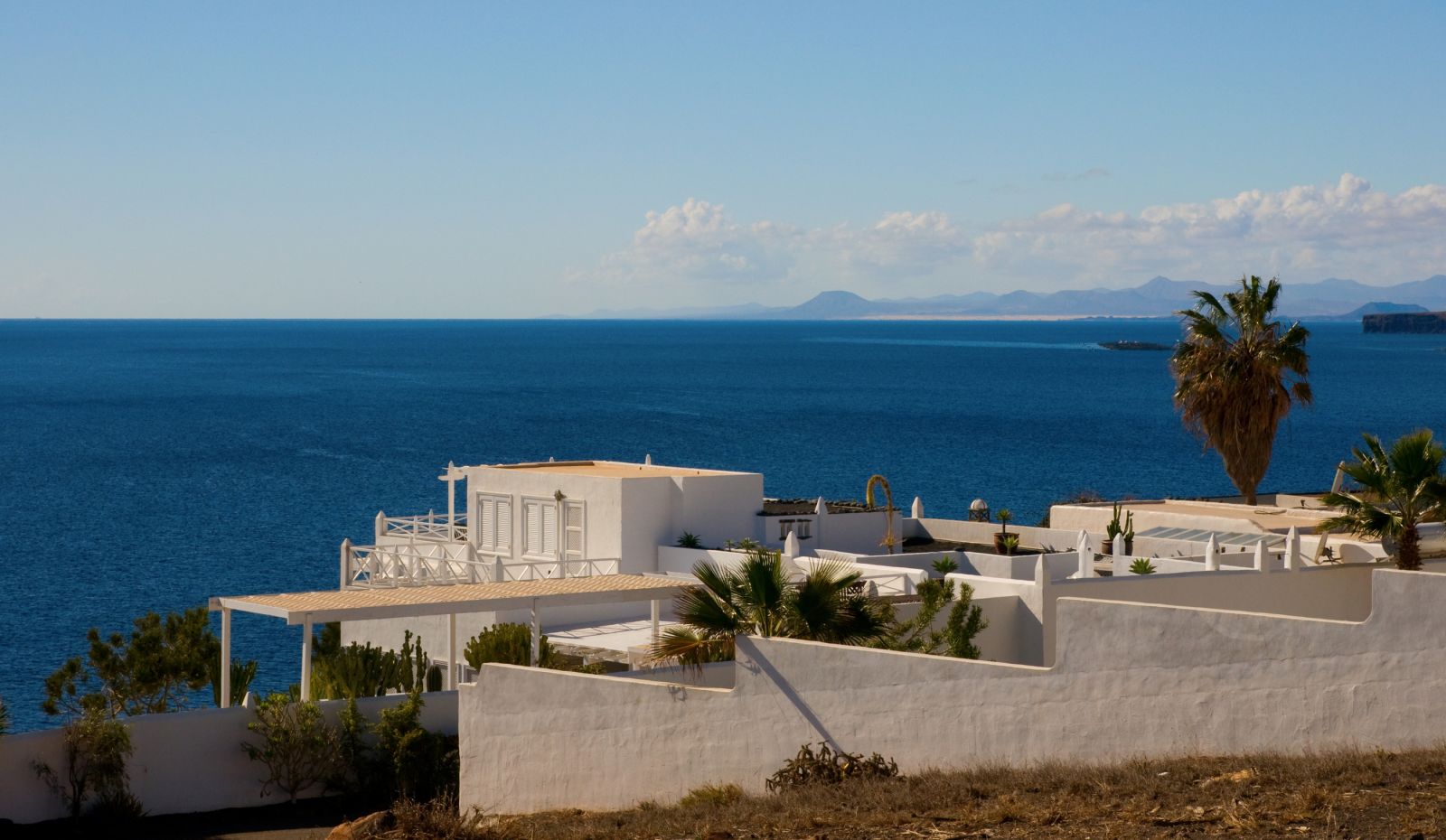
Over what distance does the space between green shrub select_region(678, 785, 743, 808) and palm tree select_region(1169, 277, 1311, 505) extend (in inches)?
984

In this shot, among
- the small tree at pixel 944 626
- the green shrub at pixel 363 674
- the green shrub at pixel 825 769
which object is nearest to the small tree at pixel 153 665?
the green shrub at pixel 363 674

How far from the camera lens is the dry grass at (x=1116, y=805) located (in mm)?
14320

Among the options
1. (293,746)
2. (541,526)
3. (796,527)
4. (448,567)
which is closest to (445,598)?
(293,746)

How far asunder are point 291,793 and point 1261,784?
16412 mm

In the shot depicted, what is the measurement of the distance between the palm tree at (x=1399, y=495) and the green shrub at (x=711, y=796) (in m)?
12.0

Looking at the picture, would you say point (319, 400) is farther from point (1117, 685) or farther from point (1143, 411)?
point (1117, 685)

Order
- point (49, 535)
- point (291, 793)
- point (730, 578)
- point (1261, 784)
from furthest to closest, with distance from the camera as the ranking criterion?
point (49, 535) → point (291, 793) → point (730, 578) → point (1261, 784)

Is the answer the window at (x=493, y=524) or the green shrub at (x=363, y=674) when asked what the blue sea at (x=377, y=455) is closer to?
the window at (x=493, y=524)

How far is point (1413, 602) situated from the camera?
1750cm

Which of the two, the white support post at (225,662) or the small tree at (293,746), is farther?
the white support post at (225,662)

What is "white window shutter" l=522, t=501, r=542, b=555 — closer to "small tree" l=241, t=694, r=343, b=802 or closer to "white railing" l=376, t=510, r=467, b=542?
"white railing" l=376, t=510, r=467, b=542

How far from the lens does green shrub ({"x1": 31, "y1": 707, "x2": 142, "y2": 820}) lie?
24719 millimetres

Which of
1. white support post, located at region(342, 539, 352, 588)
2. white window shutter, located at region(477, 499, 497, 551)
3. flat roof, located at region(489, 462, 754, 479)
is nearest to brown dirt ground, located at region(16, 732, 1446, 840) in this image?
white support post, located at region(342, 539, 352, 588)

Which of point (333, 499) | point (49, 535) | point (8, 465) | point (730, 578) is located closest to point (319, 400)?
point (8, 465)
